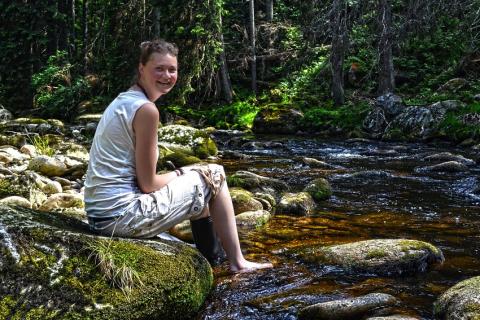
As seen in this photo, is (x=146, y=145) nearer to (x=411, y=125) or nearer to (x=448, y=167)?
(x=448, y=167)

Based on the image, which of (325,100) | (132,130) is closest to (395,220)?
(132,130)

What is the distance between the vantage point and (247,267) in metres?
3.99

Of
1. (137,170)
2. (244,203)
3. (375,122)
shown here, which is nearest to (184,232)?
(244,203)

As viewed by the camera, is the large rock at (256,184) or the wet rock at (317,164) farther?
the wet rock at (317,164)

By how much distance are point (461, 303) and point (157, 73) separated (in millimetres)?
2357

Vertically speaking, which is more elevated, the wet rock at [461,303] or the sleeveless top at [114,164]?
the sleeveless top at [114,164]

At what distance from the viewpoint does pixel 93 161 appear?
352cm

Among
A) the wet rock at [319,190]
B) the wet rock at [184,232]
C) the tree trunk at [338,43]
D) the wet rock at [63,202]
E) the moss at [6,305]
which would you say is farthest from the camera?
the tree trunk at [338,43]

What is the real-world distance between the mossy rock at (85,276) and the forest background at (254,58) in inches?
460

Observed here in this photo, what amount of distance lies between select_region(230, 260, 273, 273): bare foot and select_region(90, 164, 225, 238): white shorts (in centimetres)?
53

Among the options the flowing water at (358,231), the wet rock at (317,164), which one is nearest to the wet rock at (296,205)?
the flowing water at (358,231)

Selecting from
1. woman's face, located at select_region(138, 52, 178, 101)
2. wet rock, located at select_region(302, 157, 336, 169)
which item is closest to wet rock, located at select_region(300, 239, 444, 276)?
woman's face, located at select_region(138, 52, 178, 101)

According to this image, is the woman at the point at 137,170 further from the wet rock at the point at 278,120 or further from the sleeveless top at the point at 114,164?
the wet rock at the point at 278,120

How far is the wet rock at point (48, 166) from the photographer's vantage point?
795cm
